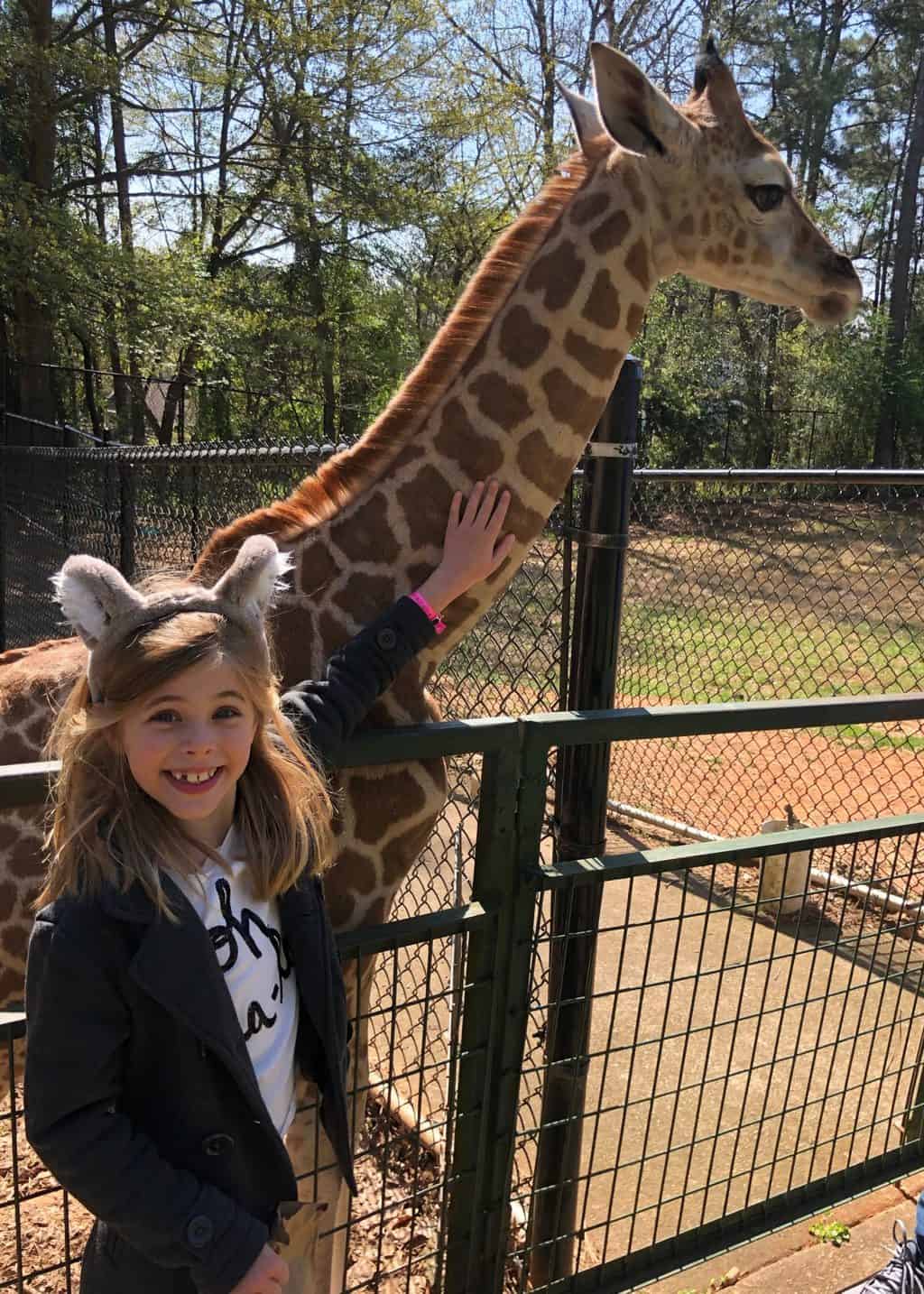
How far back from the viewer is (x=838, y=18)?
24188 mm

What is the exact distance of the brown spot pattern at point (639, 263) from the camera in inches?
109

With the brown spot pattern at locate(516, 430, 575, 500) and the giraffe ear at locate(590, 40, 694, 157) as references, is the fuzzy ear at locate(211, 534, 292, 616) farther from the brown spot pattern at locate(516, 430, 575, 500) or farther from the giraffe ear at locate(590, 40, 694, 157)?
the giraffe ear at locate(590, 40, 694, 157)

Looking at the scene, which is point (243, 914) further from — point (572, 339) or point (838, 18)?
point (838, 18)

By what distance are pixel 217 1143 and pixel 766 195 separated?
305 centimetres

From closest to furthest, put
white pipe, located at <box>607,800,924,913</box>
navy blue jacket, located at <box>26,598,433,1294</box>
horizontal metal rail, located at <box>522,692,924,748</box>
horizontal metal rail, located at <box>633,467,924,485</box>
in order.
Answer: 1. navy blue jacket, located at <box>26,598,433,1294</box>
2. horizontal metal rail, located at <box>522,692,924,748</box>
3. horizontal metal rail, located at <box>633,467,924,485</box>
4. white pipe, located at <box>607,800,924,913</box>

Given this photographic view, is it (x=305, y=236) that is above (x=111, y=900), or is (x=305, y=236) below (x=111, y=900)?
above

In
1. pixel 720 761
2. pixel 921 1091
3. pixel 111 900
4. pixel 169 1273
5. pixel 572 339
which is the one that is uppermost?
pixel 572 339

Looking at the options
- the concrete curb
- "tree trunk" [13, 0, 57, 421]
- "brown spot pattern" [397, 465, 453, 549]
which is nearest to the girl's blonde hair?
"brown spot pattern" [397, 465, 453, 549]

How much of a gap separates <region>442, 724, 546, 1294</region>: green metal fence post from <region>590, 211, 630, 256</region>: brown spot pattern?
1.64 meters

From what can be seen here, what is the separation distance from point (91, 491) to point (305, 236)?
43.1ft

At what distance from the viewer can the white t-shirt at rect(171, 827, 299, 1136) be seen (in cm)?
154

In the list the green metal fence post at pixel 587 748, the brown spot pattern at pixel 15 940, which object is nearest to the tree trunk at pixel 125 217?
the green metal fence post at pixel 587 748

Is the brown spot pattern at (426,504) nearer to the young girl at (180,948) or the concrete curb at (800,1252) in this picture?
the young girl at (180,948)

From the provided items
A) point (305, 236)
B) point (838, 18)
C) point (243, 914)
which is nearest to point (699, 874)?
point (243, 914)
